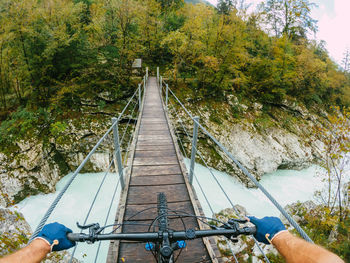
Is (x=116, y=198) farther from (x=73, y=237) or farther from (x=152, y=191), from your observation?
(x=73, y=237)

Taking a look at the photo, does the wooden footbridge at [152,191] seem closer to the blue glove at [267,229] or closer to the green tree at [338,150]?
the blue glove at [267,229]

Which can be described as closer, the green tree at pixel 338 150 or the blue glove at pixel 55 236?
the blue glove at pixel 55 236

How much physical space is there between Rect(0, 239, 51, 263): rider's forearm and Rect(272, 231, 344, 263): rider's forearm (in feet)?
3.97

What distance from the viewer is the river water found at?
6.30 meters

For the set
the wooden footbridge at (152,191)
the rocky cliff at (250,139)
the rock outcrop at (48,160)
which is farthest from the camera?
the rocky cliff at (250,139)

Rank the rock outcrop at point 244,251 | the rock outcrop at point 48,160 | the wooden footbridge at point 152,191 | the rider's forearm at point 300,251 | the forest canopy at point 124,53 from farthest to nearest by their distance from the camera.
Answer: the forest canopy at point 124,53, the rock outcrop at point 48,160, the rock outcrop at point 244,251, the wooden footbridge at point 152,191, the rider's forearm at point 300,251

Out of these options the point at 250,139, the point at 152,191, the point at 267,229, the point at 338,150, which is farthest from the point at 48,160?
the point at 338,150

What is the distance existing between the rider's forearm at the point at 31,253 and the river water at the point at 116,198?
5708 mm

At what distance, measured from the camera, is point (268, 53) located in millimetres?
12547

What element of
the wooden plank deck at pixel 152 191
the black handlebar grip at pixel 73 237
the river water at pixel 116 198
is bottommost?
the river water at pixel 116 198

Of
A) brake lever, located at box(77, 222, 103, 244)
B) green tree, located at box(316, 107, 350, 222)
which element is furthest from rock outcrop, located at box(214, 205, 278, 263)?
brake lever, located at box(77, 222, 103, 244)

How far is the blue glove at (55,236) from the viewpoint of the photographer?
86cm

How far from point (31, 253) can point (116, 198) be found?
23.7 feet

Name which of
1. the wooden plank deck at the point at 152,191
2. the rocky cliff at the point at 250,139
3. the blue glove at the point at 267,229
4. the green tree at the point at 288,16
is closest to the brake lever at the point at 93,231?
the wooden plank deck at the point at 152,191
